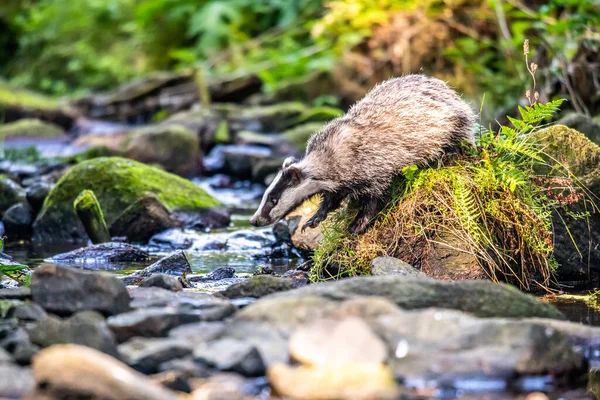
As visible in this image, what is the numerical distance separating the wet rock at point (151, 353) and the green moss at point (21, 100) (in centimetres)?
1540

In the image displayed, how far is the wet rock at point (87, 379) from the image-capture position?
3.35 metres

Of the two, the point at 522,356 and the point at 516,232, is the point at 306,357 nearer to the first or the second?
the point at 522,356

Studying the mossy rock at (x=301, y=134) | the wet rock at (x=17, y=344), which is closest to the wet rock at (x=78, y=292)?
the wet rock at (x=17, y=344)

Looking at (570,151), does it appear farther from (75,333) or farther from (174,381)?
(75,333)

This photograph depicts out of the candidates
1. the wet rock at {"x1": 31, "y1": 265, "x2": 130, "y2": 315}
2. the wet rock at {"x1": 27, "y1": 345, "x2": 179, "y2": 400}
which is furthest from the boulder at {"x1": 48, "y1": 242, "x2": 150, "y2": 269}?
the wet rock at {"x1": 27, "y1": 345, "x2": 179, "y2": 400}

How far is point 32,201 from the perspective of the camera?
32.1 feet

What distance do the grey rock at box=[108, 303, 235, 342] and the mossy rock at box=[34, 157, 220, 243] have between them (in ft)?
15.0

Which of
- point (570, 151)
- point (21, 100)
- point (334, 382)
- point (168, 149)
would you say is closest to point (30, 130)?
point (21, 100)

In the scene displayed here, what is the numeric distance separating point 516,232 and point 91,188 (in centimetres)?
502

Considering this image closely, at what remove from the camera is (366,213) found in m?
6.40

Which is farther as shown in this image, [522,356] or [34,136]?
[34,136]

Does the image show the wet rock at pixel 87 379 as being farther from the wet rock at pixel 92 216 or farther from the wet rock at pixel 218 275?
the wet rock at pixel 92 216

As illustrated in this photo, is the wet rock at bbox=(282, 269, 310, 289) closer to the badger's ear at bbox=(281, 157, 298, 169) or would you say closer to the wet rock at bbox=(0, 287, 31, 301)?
the badger's ear at bbox=(281, 157, 298, 169)

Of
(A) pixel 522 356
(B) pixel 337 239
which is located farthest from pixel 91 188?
(A) pixel 522 356
